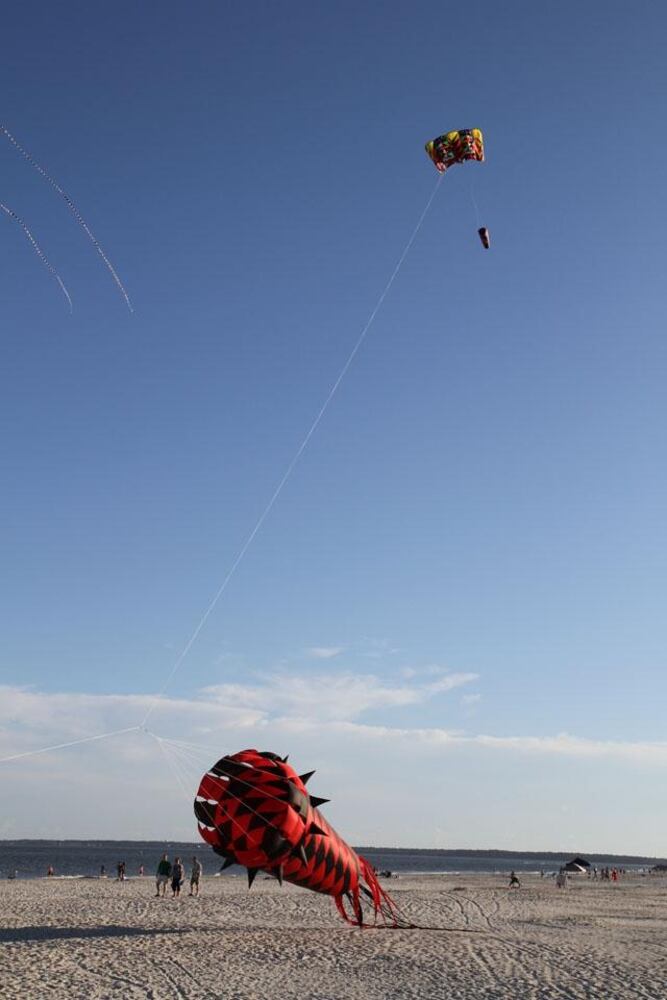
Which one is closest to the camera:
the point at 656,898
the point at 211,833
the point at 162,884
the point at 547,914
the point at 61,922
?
the point at 211,833

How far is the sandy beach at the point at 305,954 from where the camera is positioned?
44.9ft

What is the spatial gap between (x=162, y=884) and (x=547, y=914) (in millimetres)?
14913

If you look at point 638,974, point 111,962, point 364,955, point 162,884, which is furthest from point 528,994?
point 162,884

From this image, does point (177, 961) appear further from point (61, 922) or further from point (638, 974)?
point (638, 974)

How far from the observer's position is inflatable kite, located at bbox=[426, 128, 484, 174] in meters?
25.3

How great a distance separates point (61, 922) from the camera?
68.5 feet

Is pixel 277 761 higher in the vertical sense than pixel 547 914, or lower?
higher

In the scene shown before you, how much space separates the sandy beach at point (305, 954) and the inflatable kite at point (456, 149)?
2225 cm

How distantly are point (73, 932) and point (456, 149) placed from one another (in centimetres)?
2511

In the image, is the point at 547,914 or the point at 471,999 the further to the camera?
the point at 547,914

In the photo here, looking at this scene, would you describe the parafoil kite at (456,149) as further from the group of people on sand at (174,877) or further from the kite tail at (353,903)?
the group of people on sand at (174,877)

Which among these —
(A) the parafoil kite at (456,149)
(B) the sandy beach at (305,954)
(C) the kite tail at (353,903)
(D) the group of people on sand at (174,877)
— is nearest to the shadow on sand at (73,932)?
(B) the sandy beach at (305,954)

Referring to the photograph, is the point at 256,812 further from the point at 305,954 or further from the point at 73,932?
the point at 73,932

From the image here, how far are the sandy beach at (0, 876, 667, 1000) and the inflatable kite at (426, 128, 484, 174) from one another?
22.2 meters
